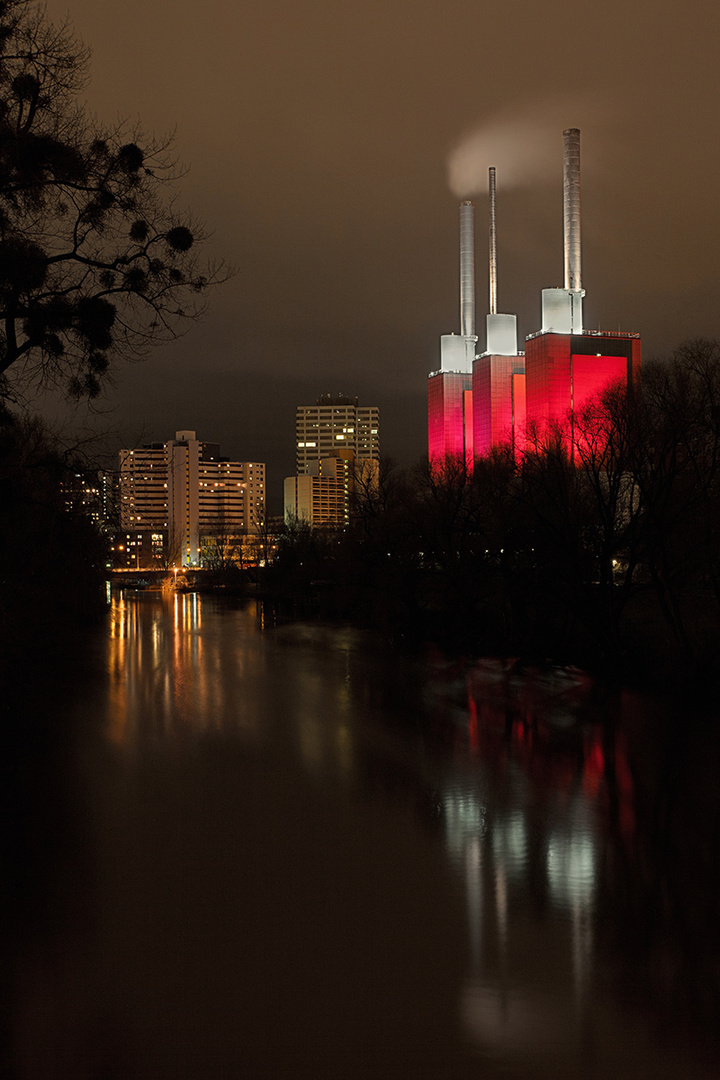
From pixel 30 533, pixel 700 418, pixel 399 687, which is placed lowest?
pixel 399 687

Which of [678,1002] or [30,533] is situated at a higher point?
[30,533]

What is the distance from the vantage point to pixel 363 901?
9.11 metres

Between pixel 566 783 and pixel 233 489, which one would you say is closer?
pixel 566 783

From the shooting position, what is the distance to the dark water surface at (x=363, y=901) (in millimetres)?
6406

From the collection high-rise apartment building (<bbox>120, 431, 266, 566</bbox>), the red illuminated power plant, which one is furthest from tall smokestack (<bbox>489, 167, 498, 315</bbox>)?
high-rise apartment building (<bbox>120, 431, 266, 566</bbox>)

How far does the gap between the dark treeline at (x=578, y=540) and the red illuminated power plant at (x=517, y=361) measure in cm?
5252

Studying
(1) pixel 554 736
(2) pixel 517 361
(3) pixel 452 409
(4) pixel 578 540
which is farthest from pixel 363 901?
(3) pixel 452 409

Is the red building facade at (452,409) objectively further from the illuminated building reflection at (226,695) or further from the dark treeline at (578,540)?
the illuminated building reflection at (226,695)

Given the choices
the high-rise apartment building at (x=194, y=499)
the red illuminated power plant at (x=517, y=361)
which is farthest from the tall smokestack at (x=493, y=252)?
the high-rise apartment building at (x=194, y=499)

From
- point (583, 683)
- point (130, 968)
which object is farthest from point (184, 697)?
point (130, 968)

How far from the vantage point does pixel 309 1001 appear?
6969mm

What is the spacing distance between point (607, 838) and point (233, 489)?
580 feet

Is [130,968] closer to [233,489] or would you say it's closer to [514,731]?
[514,731]

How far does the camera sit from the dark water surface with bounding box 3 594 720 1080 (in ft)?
21.0
